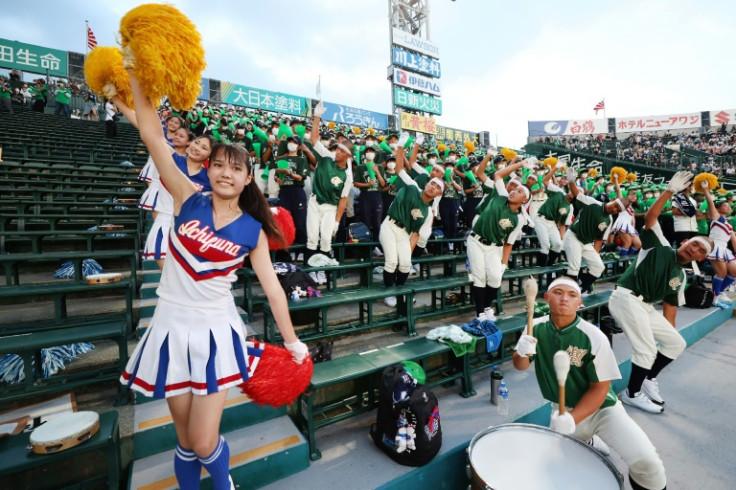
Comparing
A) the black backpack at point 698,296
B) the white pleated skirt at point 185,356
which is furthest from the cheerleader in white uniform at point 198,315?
the black backpack at point 698,296

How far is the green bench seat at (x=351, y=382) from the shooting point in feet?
8.37

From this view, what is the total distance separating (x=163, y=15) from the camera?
145 centimetres

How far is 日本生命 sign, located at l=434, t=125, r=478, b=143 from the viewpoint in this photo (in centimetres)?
3067

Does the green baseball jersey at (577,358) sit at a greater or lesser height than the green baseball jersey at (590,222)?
lesser

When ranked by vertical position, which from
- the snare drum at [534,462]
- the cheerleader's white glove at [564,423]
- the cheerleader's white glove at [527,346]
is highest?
the cheerleader's white glove at [527,346]

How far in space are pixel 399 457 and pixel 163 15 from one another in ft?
9.50

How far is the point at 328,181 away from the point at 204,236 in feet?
12.6

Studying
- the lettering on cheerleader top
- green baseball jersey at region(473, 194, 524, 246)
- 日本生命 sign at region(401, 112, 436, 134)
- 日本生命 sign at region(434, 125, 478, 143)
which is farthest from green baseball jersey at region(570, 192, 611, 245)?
日本生命 sign at region(434, 125, 478, 143)

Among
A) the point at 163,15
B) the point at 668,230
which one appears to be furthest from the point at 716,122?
the point at 163,15

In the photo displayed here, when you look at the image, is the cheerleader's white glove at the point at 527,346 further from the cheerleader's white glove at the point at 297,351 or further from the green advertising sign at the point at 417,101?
the green advertising sign at the point at 417,101

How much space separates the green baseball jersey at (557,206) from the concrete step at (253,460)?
6.64 meters

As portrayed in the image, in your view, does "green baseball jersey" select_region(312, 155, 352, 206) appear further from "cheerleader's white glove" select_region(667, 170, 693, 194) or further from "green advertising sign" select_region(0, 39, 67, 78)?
"green advertising sign" select_region(0, 39, 67, 78)

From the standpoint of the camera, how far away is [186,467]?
1.60m

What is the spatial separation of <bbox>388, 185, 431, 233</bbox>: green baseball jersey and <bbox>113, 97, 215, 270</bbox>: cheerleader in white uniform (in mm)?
2683
